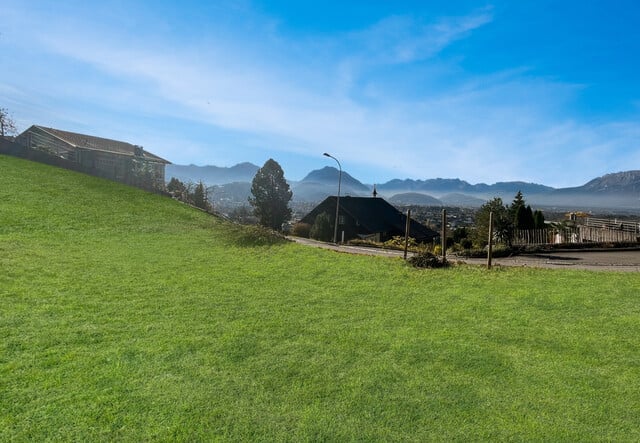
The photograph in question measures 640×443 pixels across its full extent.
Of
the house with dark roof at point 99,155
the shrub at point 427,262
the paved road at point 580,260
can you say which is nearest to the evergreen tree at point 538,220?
the paved road at point 580,260

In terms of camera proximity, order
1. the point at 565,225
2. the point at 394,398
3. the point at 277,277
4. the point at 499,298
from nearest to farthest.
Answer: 1. the point at 394,398
2. the point at 499,298
3. the point at 277,277
4. the point at 565,225

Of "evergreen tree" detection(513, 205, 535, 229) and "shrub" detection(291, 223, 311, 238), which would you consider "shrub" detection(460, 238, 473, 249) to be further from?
"shrub" detection(291, 223, 311, 238)

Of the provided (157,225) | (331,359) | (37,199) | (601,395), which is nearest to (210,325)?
(331,359)

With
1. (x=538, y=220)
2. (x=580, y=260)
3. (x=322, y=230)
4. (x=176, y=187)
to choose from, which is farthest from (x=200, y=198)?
(x=538, y=220)

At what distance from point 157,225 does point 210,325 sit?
11.4m

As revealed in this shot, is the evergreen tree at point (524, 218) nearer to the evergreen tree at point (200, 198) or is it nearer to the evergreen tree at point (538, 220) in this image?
the evergreen tree at point (538, 220)

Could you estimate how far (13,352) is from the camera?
513 centimetres

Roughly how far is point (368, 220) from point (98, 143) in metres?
31.2

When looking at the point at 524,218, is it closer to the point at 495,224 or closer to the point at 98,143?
the point at 495,224

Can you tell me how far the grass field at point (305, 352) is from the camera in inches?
154

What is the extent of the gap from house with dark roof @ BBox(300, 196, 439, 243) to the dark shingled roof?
19347 millimetres

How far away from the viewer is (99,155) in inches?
1362

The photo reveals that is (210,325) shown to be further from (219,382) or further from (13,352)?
(13,352)

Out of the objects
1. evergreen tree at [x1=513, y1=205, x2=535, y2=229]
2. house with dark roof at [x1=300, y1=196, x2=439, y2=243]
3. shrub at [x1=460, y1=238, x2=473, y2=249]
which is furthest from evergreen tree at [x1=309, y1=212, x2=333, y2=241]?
evergreen tree at [x1=513, y1=205, x2=535, y2=229]
